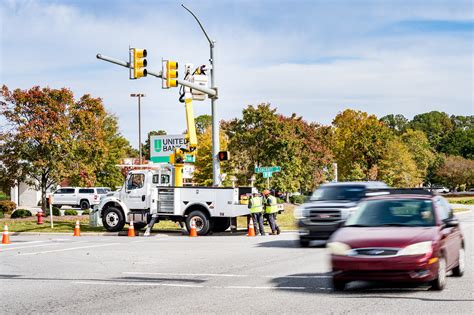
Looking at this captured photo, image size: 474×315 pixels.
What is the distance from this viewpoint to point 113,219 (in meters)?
30.5

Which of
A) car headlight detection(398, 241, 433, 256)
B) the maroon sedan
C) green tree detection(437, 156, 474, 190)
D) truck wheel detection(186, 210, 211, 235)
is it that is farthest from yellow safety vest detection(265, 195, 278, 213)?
green tree detection(437, 156, 474, 190)

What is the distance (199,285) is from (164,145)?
2302cm

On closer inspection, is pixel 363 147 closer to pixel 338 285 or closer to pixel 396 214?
pixel 396 214

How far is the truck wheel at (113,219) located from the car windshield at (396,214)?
19168 mm

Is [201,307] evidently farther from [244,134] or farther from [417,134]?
[417,134]

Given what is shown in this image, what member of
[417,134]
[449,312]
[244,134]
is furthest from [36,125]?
[417,134]

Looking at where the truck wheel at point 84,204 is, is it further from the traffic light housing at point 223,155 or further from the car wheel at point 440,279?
the car wheel at point 440,279

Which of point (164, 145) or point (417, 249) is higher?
point (164, 145)

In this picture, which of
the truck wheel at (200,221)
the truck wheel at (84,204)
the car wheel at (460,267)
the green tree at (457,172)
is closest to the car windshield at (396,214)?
the car wheel at (460,267)

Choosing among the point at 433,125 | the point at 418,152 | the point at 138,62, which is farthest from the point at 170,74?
the point at 433,125

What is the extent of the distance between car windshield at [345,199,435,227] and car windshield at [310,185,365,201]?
8766 millimetres

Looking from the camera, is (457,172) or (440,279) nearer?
(440,279)

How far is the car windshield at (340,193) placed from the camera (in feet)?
69.8

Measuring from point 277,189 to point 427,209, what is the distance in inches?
2018
